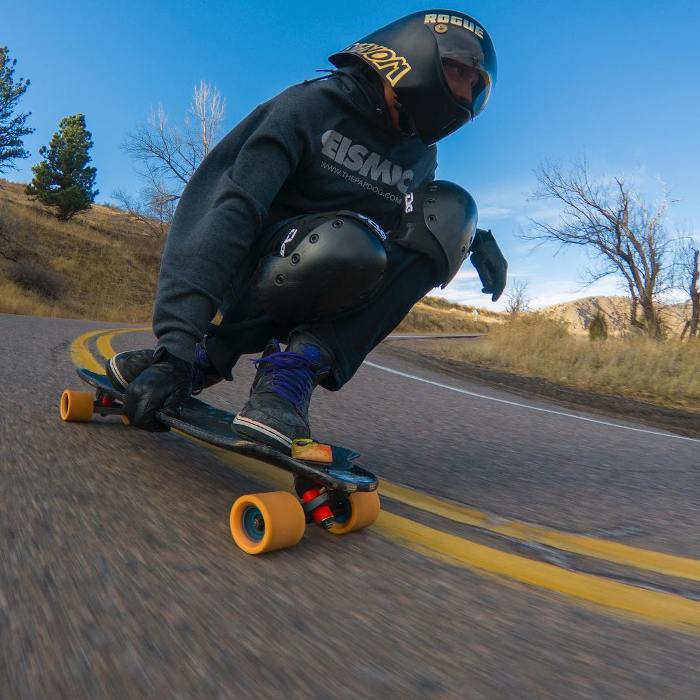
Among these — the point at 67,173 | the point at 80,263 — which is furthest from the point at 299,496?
the point at 67,173

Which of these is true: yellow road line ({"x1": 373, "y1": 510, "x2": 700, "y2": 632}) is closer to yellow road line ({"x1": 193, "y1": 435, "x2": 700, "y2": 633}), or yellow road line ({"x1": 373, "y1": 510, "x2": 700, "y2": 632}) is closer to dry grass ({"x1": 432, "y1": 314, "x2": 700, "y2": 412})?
yellow road line ({"x1": 193, "y1": 435, "x2": 700, "y2": 633})

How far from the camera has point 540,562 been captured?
1.31 metres

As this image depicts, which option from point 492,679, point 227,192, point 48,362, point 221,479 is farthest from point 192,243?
point 48,362

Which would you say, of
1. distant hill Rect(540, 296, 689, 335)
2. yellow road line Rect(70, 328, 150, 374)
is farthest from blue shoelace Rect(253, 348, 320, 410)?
distant hill Rect(540, 296, 689, 335)

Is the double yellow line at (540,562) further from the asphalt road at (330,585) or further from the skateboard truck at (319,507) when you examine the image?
the skateboard truck at (319,507)

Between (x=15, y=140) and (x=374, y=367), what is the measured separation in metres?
29.7

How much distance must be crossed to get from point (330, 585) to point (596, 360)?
9.31 metres

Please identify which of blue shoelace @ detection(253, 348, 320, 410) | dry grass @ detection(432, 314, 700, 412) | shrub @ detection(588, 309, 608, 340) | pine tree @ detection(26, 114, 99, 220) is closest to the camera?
blue shoelace @ detection(253, 348, 320, 410)

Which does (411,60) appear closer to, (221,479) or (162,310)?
(162,310)

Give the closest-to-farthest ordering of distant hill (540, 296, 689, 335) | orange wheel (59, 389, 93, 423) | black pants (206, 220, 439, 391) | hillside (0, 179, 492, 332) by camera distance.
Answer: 1. black pants (206, 220, 439, 391)
2. orange wheel (59, 389, 93, 423)
3. distant hill (540, 296, 689, 335)
4. hillside (0, 179, 492, 332)

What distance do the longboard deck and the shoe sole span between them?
3 centimetres

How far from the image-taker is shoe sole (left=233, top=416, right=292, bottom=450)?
4.42 feet

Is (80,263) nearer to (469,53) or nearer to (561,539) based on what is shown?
(469,53)

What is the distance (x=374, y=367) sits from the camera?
7.03 m
